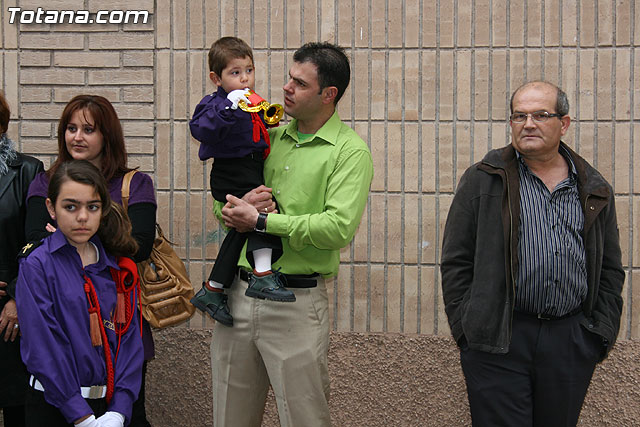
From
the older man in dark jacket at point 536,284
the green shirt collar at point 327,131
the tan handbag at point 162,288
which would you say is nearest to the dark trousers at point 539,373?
the older man in dark jacket at point 536,284

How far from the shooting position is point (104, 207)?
3.56 metres

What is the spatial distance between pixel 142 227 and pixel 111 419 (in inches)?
36.5

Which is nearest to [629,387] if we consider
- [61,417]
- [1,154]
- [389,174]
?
[389,174]

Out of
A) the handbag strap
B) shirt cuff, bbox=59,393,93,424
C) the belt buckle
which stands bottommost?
shirt cuff, bbox=59,393,93,424

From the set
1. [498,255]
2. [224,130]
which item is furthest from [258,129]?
[498,255]

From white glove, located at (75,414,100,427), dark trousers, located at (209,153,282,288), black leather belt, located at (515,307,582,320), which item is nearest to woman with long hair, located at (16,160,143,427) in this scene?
white glove, located at (75,414,100,427)

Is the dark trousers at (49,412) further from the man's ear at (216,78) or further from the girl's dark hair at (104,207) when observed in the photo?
the man's ear at (216,78)

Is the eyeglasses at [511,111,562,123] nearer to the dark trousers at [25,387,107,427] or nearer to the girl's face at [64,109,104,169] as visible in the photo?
the girl's face at [64,109,104,169]

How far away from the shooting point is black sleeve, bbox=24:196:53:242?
12.4 feet

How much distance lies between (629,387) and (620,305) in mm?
1608

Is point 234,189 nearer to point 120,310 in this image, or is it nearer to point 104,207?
point 104,207

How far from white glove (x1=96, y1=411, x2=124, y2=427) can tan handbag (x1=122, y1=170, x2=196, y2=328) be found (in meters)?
0.61

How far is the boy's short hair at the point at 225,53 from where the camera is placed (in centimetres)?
387

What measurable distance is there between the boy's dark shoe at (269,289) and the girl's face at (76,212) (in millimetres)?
737
